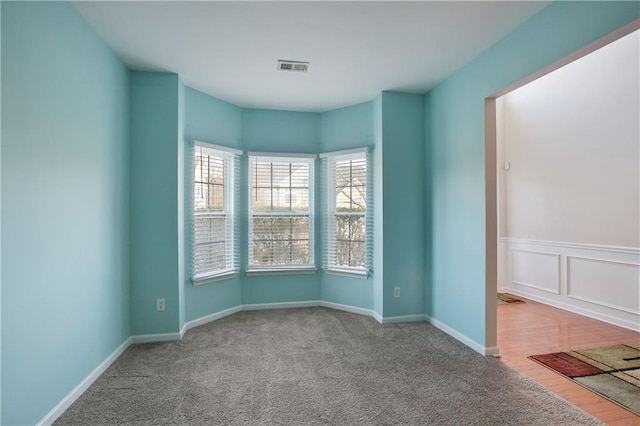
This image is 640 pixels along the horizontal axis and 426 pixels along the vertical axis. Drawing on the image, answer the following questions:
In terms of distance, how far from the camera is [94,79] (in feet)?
8.56

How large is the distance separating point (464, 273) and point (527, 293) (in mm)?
2491

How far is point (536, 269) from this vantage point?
488 centimetres

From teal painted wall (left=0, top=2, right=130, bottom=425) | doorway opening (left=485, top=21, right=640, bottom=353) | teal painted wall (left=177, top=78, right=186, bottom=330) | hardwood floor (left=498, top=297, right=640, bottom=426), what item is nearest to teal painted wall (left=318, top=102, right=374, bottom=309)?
doorway opening (left=485, top=21, right=640, bottom=353)

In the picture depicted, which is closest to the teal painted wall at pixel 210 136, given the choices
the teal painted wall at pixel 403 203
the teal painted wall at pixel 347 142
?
the teal painted wall at pixel 347 142

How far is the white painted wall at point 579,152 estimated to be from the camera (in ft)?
12.3

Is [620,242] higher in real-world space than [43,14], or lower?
lower

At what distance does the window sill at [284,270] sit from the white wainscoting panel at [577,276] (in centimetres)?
320

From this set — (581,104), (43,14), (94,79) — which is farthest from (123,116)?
(581,104)

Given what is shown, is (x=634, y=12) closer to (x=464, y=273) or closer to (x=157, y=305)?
(x=464, y=273)

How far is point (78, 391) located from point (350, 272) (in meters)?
2.93

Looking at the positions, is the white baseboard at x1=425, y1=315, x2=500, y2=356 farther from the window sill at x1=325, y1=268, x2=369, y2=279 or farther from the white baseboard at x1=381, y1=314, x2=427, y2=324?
the window sill at x1=325, y1=268, x2=369, y2=279

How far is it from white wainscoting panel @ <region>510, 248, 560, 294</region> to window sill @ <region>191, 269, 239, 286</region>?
14.0 ft

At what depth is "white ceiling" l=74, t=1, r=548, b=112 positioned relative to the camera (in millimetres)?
2322

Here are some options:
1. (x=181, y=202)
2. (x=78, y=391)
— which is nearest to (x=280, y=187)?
(x=181, y=202)
